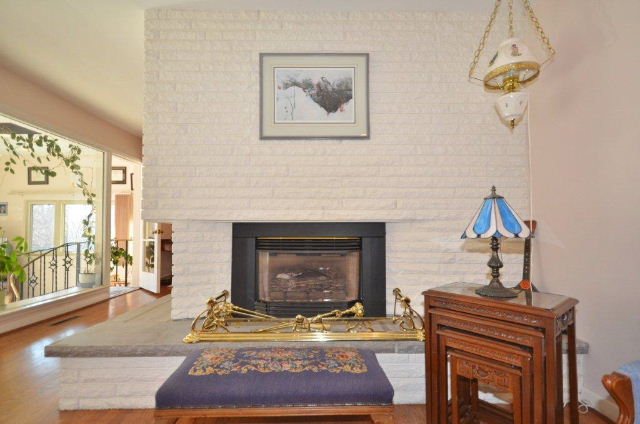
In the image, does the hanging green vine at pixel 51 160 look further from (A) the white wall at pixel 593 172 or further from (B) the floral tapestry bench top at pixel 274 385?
(A) the white wall at pixel 593 172

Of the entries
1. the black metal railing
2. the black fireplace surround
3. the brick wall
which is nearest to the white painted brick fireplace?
the brick wall

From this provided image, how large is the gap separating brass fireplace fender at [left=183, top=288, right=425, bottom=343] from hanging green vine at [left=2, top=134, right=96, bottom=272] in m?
3.29

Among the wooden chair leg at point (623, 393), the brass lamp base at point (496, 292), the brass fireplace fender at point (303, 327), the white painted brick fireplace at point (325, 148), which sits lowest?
the brass fireplace fender at point (303, 327)

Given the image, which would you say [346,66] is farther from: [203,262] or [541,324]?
[541,324]

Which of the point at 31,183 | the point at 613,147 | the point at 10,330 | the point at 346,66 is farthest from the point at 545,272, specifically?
the point at 31,183

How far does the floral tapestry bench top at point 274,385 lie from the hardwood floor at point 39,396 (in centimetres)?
49

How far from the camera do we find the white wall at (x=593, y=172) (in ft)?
5.35

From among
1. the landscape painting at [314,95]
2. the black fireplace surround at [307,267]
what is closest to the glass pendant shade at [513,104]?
the landscape painting at [314,95]

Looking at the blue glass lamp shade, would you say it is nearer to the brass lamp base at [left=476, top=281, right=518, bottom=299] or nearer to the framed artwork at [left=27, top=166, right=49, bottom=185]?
the brass lamp base at [left=476, top=281, right=518, bottom=299]

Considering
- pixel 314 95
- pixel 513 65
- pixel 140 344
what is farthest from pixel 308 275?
pixel 513 65

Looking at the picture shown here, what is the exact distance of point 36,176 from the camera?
3.88 m

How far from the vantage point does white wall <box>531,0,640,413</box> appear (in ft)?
5.35

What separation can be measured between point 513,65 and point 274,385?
2.12 m

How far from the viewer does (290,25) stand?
2.35 meters
